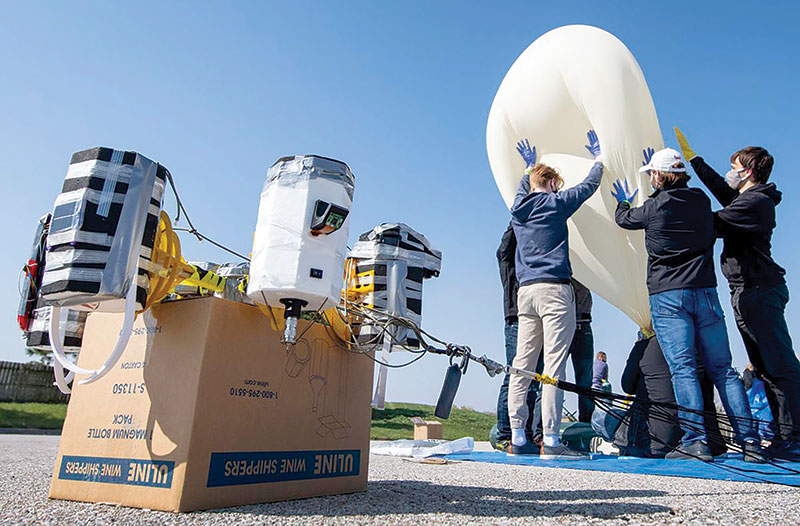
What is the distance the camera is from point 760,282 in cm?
299

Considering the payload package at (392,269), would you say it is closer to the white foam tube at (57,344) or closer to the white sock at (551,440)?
the white foam tube at (57,344)

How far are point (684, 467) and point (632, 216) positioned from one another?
1.41 meters

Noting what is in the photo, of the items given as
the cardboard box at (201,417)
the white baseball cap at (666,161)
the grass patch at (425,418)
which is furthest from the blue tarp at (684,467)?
the grass patch at (425,418)

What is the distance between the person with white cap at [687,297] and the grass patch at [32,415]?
7714mm

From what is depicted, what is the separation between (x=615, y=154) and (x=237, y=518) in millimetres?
3552

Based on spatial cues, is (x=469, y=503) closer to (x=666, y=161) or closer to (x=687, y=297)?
(x=687, y=297)

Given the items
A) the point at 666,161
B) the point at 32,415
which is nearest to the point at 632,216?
the point at 666,161

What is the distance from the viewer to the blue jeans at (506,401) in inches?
143

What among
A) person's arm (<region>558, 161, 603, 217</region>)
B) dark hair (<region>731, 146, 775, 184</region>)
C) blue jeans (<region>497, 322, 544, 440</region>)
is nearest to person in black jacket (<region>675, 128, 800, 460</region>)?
dark hair (<region>731, 146, 775, 184</region>)

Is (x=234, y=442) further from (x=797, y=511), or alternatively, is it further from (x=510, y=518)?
(x=797, y=511)

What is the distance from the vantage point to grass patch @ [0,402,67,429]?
7340 millimetres

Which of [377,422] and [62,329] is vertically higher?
[62,329]

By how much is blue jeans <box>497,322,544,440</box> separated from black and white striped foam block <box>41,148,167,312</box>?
2.71 meters

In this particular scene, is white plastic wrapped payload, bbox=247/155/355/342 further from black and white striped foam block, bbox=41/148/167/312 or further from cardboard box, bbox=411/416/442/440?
cardboard box, bbox=411/416/442/440
